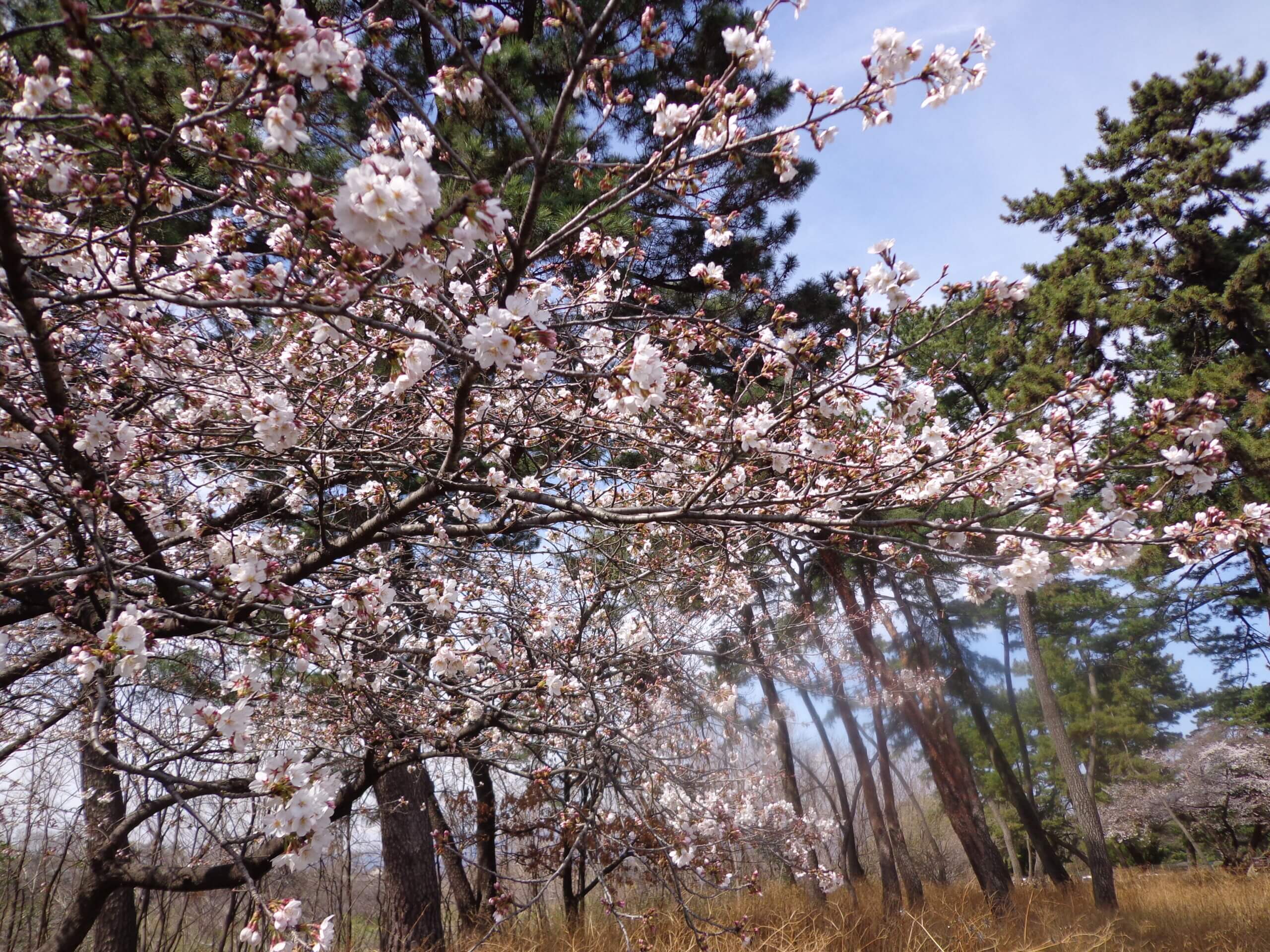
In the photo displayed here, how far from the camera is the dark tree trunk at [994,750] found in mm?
9820

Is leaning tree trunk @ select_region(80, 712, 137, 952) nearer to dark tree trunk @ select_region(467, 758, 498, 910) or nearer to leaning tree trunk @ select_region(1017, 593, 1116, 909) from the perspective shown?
dark tree trunk @ select_region(467, 758, 498, 910)

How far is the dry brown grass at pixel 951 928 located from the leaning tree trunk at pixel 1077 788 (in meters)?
0.31

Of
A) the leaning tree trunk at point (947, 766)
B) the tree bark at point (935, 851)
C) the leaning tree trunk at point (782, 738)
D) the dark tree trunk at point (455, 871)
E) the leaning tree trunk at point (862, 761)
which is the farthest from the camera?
the tree bark at point (935, 851)

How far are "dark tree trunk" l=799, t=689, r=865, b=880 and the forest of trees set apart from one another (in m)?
0.93

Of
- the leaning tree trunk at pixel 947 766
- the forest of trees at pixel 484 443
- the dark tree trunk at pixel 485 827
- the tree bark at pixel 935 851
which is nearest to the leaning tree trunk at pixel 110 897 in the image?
the forest of trees at pixel 484 443

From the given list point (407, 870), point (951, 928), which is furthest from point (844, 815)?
point (407, 870)

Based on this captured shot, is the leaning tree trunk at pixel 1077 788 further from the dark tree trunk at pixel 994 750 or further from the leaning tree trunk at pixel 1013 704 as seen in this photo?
the leaning tree trunk at pixel 1013 704

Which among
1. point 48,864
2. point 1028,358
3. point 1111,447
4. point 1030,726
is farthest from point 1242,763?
point 48,864

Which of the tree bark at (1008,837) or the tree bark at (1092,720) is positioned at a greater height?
the tree bark at (1092,720)

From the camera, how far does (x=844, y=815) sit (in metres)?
Answer: 10.8

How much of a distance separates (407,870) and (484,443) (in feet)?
14.8

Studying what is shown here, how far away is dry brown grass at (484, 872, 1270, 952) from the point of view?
13.7ft

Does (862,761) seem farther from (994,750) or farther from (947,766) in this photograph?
(994,750)

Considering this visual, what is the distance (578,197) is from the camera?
4301 mm
